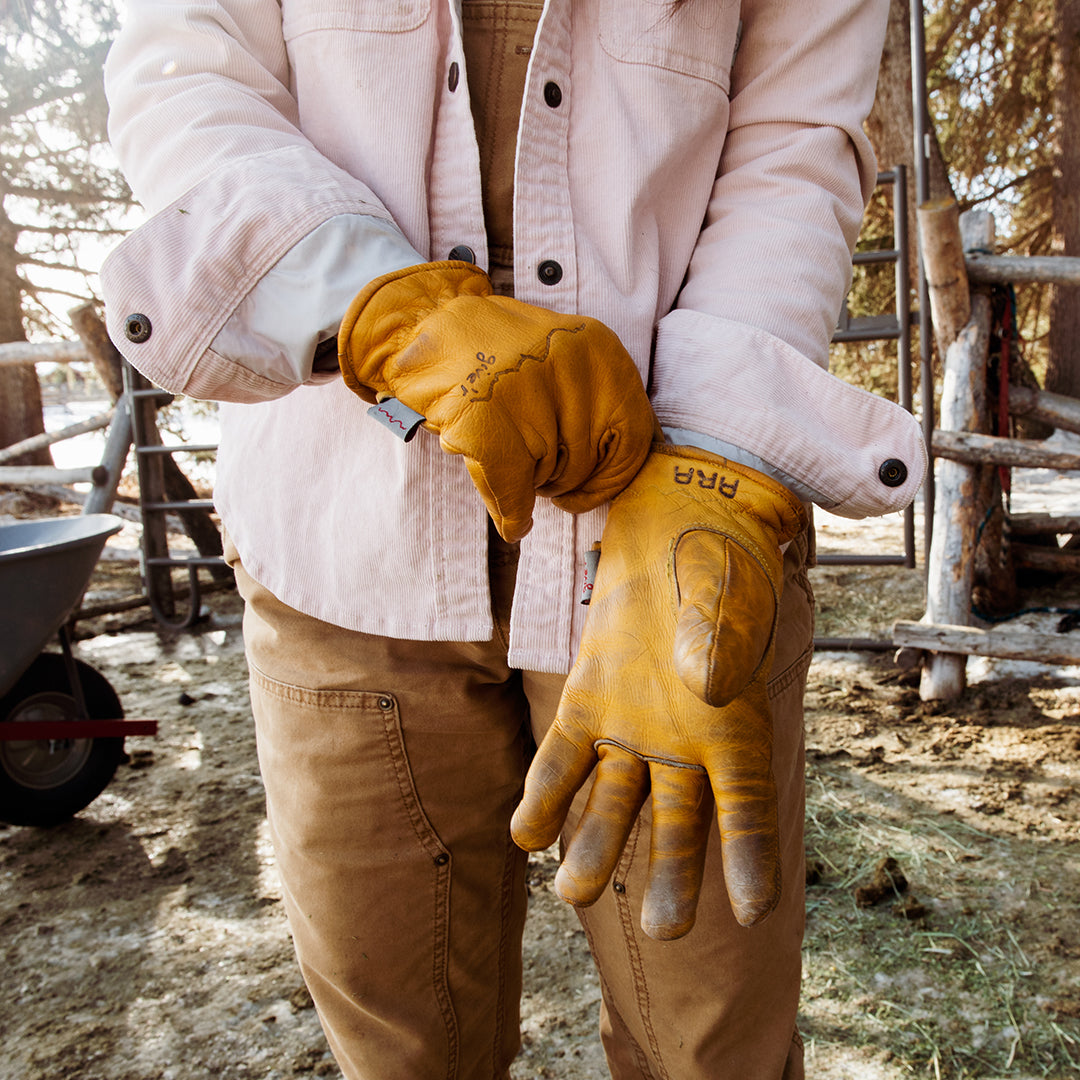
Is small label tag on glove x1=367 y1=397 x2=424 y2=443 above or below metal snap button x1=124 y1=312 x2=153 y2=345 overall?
below

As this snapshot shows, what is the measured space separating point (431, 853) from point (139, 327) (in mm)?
598

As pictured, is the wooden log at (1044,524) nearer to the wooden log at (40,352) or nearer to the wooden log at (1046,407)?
the wooden log at (1046,407)

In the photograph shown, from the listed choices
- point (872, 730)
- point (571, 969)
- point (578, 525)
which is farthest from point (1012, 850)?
point (578, 525)

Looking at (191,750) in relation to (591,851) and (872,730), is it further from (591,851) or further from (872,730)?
(591,851)

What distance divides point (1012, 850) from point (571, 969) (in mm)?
1176

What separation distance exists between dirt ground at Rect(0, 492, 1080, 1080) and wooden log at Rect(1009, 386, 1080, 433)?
36.5 inches

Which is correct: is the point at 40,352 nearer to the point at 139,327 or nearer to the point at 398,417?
the point at 139,327

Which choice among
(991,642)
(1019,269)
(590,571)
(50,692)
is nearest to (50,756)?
(50,692)

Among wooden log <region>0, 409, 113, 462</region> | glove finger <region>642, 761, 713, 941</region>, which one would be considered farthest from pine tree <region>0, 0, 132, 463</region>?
glove finger <region>642, 761, 713, 941</region>

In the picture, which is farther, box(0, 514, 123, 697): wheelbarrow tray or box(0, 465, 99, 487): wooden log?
box(0, 465, 99, 487): wooden log

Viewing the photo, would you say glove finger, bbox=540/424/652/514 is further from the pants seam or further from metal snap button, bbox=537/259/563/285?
the pants seam

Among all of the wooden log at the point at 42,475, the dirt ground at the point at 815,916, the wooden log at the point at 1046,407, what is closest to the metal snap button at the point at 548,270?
the dirt ground at the point at 815,916

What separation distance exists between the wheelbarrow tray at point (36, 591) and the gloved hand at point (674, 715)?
1967 mm

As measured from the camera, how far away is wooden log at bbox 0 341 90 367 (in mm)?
4461
